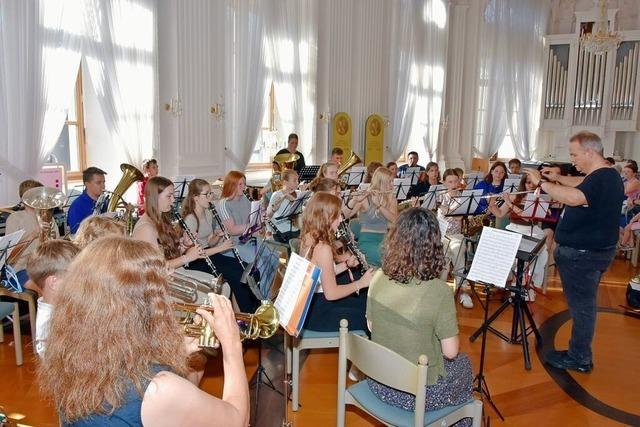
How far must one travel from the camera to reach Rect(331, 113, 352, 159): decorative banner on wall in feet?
33.2

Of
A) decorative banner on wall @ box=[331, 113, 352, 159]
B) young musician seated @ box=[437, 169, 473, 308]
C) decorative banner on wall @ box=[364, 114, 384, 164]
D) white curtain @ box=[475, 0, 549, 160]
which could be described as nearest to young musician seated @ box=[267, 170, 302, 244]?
young musician seated @ box=[437, 169, 473, 308]

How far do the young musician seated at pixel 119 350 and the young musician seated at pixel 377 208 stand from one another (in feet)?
12.6

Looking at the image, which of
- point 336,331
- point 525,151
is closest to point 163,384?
point 336,331

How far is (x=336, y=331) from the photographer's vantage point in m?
3.38

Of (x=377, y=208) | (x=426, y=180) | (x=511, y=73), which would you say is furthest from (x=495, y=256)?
(x=511, y=73)

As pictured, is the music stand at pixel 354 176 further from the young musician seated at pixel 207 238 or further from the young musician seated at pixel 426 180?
the young musician seated at pixel 207 238

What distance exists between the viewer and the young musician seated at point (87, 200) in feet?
16.7

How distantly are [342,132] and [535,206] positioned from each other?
5.36 m

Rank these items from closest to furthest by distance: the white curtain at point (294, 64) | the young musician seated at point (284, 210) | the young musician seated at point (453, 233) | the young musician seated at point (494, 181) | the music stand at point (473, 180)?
the young musician seated at point (284, 210) → the young musician seated at point (453, 233) → the young musician seated at point (494, 181) → the music stand at point (473, 180) → the white curtain at point (294, 64)

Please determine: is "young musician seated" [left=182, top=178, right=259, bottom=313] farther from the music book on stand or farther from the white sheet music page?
the music book on stand

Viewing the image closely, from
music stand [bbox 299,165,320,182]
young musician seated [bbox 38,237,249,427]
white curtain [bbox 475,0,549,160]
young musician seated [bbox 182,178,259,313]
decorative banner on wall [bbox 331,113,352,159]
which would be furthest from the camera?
white curtain [bbox 475,0,549,160]

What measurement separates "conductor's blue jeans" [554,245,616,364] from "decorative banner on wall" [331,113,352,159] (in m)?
6.53

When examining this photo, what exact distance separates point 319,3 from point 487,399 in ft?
25.7

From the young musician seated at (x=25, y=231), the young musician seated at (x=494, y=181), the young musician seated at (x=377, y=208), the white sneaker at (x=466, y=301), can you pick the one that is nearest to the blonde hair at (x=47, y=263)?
the young musician seated at (x=25, y=231)
